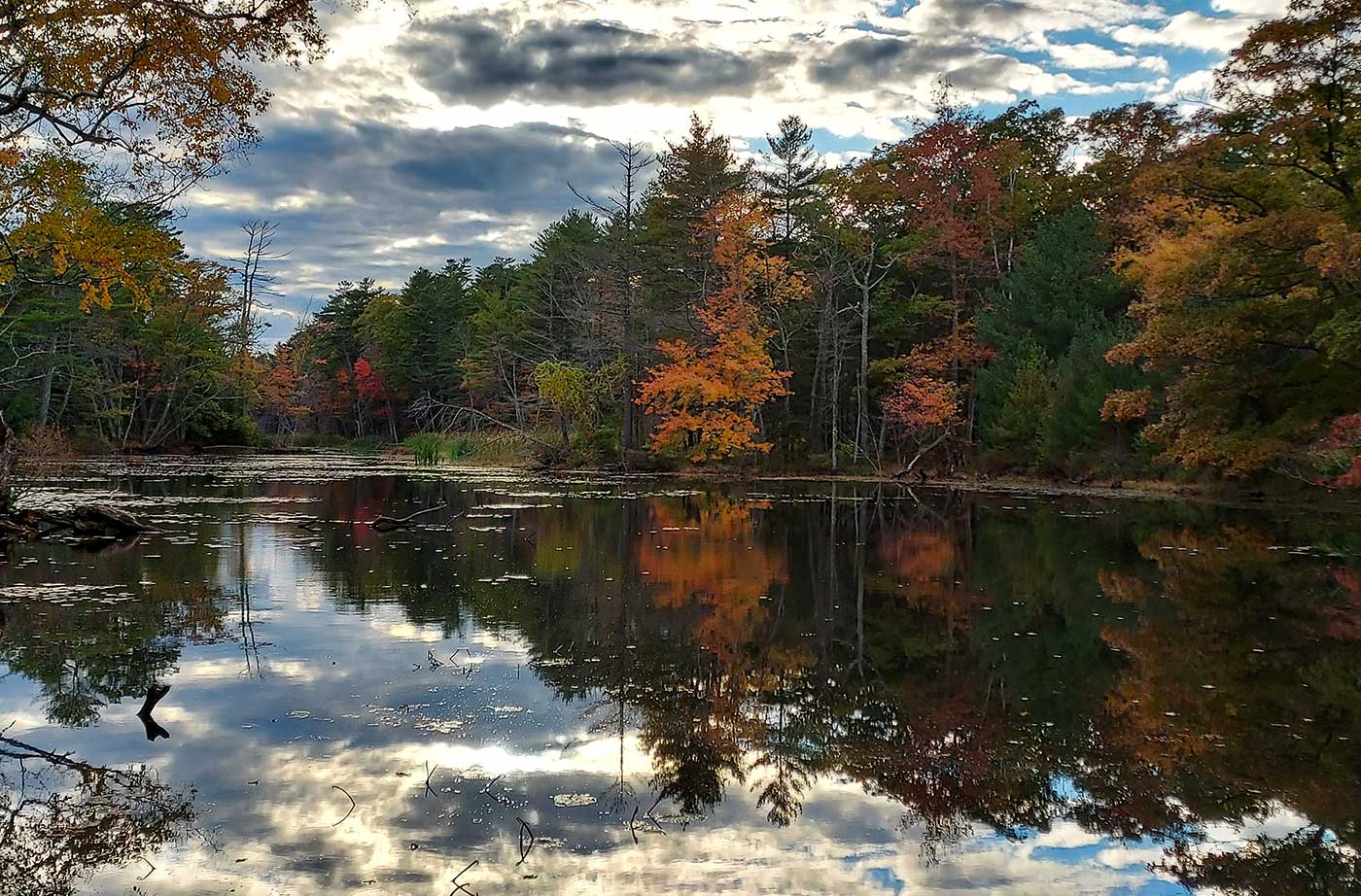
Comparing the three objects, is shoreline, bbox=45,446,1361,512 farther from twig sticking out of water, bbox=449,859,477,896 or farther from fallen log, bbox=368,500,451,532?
twig sticking out of water, bbox=449,859,477,896

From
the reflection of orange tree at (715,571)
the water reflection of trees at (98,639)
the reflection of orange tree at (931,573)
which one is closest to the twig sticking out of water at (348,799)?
the water reflection of trees at (98,639)

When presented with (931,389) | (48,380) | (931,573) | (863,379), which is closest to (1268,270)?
(931,573)

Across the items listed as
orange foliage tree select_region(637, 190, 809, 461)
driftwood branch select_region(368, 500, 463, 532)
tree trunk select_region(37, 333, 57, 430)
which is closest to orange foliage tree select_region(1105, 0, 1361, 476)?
orange foliage tree select_region(637, 190, 809, 461)

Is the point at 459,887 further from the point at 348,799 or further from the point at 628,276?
the point at 628,276

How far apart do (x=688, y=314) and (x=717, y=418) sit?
16.0ft

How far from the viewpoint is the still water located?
4.54 m

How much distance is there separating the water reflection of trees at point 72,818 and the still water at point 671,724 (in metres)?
0.02

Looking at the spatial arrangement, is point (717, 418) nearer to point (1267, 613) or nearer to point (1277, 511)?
point (1277, 511)

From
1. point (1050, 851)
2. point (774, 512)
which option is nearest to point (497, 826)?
point (1050, 851)

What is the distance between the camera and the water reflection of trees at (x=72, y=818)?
4207 millimetres

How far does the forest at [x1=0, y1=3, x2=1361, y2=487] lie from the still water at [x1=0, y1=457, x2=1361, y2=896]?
9.96m

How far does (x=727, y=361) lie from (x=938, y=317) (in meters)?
11.4

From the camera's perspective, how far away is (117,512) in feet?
53.2

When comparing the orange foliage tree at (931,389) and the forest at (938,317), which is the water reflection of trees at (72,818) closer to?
the forest at (938,317)
